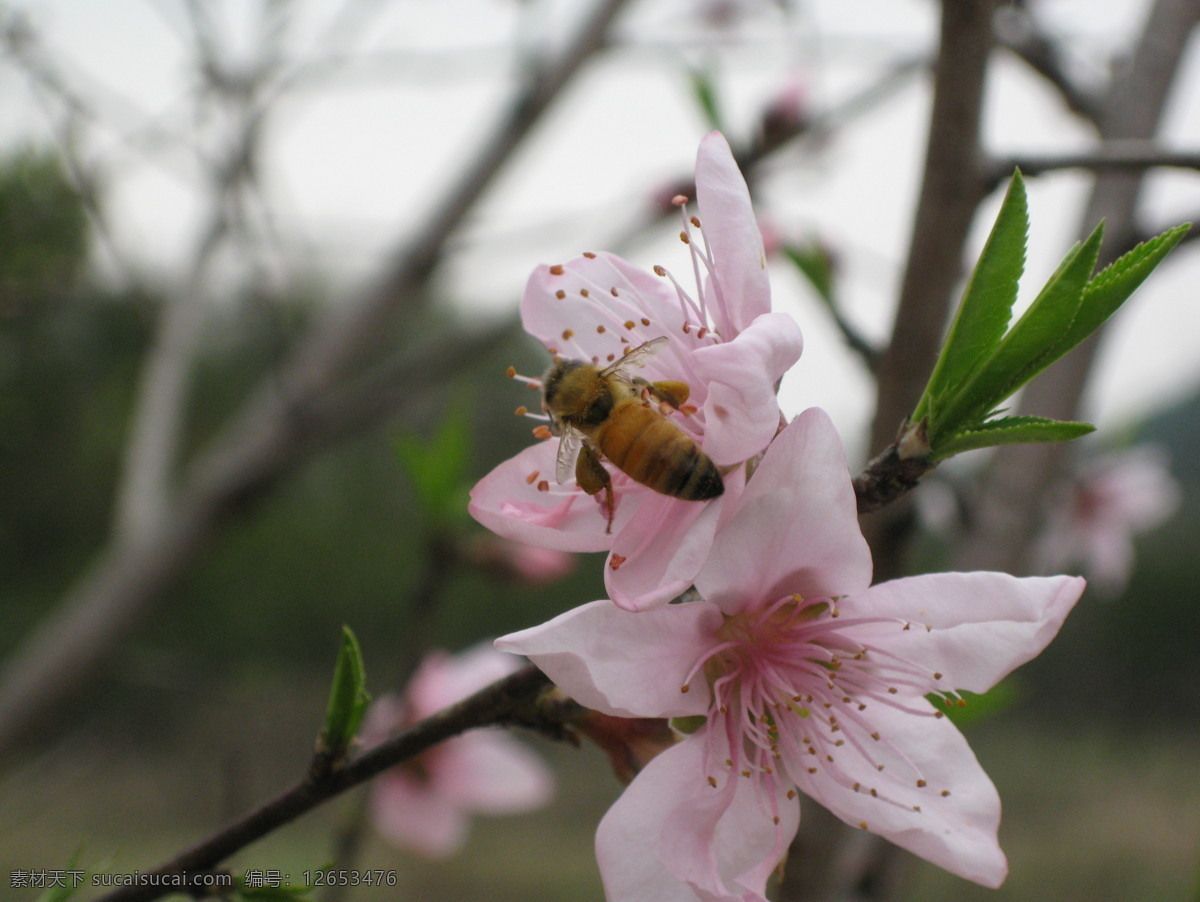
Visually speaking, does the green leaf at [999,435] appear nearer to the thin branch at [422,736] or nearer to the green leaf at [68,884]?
the thin branch at [422,736]

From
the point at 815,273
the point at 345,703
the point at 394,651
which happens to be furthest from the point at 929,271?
the point at 394,651

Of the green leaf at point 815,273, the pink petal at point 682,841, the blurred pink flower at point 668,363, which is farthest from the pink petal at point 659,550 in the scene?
the green leaf at point 815,273

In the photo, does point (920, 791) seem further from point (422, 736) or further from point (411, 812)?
point (411, 812)

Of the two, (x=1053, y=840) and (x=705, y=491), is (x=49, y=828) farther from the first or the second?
(x=1053, y=840)

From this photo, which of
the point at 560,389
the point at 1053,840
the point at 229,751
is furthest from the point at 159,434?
the point at 1053,840

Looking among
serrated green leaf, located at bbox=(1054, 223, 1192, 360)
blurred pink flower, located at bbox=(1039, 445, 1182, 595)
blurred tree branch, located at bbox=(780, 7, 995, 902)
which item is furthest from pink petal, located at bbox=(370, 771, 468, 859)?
blurred pink flower, located at bbox=(1039, 445, 1182, 595)
